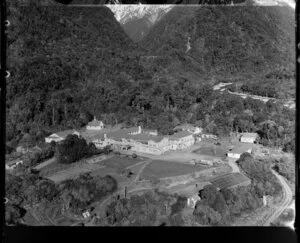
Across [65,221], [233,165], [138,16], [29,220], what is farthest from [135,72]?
[29,220]

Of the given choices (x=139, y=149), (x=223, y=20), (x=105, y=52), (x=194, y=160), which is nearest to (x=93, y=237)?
(x=139, y=149)

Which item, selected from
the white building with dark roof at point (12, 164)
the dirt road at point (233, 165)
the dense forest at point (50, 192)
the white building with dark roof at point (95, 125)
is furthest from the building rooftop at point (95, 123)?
the dirt road at point (233, 165)

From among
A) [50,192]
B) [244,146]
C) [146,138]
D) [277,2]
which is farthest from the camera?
[146,138]

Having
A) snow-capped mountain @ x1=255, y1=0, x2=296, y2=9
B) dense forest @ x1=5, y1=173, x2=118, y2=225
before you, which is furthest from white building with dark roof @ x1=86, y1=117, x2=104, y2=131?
snow-capped mountain @ x1=255, y1=0, x2=296, y2=9

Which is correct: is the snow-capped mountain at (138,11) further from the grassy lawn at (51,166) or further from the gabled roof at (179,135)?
the grassy lawn at (51,166)

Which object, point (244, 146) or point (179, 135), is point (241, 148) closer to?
point (244, 146)

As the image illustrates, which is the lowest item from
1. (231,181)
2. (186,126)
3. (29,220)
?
(29,220)
